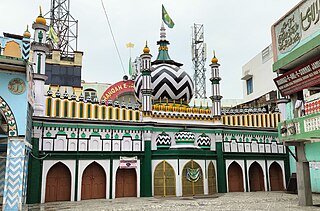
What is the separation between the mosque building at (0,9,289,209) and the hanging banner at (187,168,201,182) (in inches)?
2.2

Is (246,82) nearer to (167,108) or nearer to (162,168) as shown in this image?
(167,108)

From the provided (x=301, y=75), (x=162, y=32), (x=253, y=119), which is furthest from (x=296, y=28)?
→ (x=162, y=32)

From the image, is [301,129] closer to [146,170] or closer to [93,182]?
→ [146,170]

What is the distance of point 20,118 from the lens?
1301 centimetres

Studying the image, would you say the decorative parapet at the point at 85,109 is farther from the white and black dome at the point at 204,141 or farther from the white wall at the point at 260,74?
the white wall at the point at 260,74

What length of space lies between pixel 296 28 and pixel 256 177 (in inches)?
444

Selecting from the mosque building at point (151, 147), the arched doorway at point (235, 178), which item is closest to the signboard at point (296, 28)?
the mosque building at point (151, 147)

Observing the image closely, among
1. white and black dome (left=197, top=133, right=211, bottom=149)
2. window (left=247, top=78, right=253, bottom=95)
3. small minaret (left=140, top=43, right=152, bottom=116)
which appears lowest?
white and black dome (left=197, top=133, right=211, bottom=149)

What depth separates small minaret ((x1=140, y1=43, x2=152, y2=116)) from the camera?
1961 cm

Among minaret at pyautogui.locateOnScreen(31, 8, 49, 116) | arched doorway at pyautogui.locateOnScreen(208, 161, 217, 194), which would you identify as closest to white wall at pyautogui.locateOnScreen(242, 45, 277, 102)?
arched doorway at pyautogui.locateOnScreen(208, 161, 217, 194)

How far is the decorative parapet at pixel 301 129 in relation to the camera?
1168cm

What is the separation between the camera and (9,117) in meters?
12.9

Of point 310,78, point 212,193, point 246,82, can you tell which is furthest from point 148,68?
point 246,82

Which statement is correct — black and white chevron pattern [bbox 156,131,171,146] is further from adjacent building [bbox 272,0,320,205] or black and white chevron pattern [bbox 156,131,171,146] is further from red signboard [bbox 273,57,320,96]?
red signboard [bbox 273,57,320,96]
